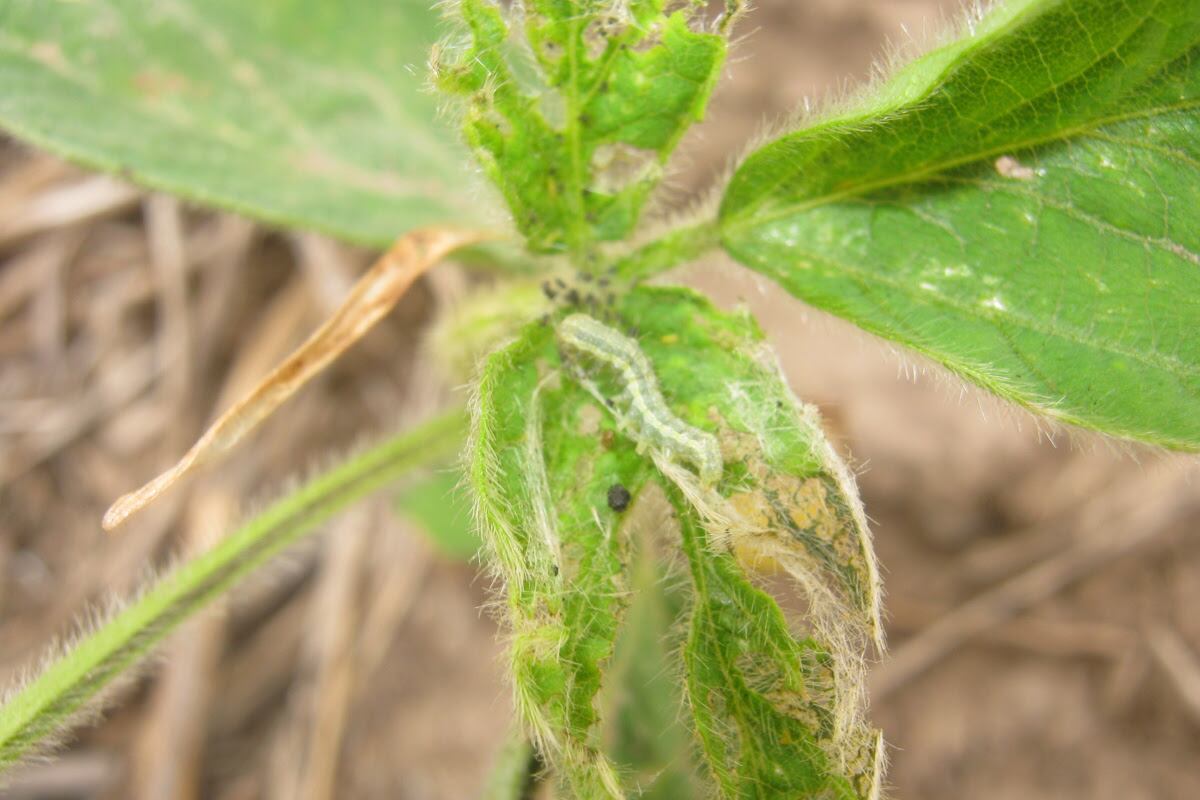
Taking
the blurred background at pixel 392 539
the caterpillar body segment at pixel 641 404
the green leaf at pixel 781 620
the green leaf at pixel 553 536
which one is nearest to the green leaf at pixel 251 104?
the blurred background at pixel 392 539

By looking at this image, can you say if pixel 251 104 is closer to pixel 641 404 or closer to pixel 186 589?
pixel 186 589

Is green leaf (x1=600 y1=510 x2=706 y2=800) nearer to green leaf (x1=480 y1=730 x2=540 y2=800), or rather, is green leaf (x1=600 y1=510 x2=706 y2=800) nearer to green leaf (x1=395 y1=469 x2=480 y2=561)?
green leaf (x1=480 y1=730 x2=540 y2=800)

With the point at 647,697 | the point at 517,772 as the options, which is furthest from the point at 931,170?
the point at 647,697

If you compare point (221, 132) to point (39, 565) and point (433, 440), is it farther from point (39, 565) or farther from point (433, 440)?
point (39, 565)

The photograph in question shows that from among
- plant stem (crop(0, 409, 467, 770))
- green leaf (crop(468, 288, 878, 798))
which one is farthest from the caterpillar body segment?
plant stem (crop(0, 409, 467, 770))

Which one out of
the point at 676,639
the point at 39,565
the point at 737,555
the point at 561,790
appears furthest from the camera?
the point at 39,565

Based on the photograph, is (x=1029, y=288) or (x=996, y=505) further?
(x=996, y=505)

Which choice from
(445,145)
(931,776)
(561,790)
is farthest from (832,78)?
(561,790)
